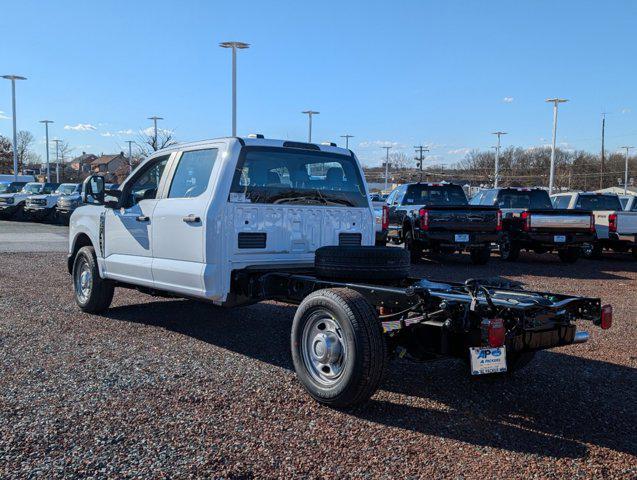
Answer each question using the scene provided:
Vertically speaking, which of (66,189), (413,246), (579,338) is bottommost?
(579,338)

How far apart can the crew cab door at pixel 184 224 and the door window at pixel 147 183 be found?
320mm

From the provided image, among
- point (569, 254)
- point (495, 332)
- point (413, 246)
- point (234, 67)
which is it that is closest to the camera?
point (495, 332)

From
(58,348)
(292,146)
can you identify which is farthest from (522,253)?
(58,348)

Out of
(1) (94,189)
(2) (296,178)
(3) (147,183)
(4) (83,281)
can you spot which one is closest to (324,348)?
(2) (296,178)

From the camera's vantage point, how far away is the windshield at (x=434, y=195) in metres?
15.6

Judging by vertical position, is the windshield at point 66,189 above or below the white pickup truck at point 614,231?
above

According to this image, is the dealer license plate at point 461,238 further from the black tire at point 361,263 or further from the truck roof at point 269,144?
the black tire at point 361,263

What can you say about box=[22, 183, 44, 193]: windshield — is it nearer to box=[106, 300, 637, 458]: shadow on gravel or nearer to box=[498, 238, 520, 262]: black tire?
box=[498, 238, 520, 262]: black tire

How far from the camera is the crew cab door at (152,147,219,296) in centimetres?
570

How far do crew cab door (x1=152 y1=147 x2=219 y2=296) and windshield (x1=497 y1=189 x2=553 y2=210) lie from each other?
12104mm

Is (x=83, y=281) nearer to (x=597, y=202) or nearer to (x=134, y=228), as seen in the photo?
(x=134, y=228)

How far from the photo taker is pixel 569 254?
50.6ft

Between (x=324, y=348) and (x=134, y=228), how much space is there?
3.06 m

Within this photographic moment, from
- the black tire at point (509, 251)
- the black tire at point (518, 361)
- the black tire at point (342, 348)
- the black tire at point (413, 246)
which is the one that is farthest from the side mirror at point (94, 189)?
the black tire at point (509, 251)
